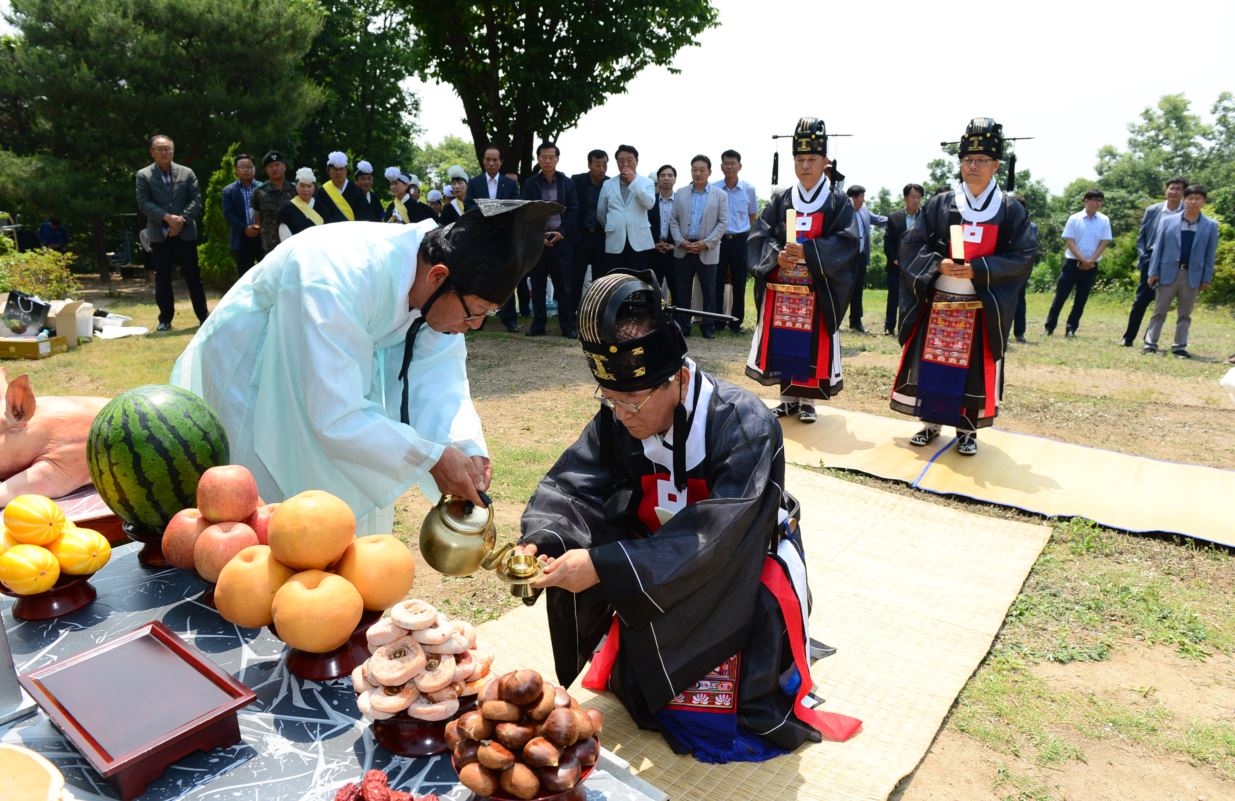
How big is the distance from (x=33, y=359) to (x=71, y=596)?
29.5 feet

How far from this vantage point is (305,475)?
304cm

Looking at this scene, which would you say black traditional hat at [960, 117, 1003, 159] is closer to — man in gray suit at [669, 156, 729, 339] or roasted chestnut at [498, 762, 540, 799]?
man in gray suit at [669, 156, 729, 339]

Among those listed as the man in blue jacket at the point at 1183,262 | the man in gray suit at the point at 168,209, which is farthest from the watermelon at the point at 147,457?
the man in blue jacket at the point at 1183,262

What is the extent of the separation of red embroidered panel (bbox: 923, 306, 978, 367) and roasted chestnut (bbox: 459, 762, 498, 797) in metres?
5.85

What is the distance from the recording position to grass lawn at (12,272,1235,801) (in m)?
3.13

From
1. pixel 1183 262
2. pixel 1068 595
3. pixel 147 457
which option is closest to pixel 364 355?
pixel 147 457

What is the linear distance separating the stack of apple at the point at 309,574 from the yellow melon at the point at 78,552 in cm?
35

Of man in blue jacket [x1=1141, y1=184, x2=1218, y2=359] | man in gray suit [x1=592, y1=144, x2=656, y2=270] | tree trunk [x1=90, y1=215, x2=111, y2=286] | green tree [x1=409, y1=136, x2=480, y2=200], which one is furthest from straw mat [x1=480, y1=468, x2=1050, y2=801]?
green tree [x1=409, y1=136, x2=480, y2=200]

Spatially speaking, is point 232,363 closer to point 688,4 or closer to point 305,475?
point 305,475

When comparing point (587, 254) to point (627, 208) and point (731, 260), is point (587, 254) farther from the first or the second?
point (731, 260)

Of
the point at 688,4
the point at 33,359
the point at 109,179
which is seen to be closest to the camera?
the point at 33,359

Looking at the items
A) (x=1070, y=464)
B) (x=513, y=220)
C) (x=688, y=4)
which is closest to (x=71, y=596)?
(x=513, y=220)

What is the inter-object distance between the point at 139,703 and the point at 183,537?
598mm

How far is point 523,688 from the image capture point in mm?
1521
